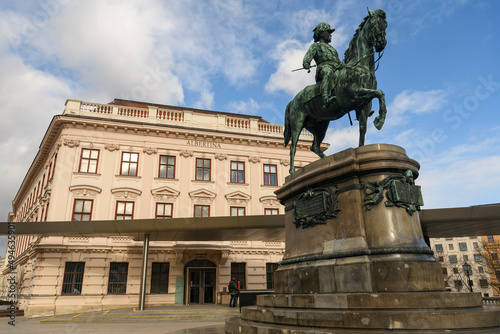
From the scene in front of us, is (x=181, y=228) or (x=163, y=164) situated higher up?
(x=163, y=164)

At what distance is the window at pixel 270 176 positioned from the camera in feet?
93.6

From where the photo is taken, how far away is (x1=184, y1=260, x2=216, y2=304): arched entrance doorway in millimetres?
24500

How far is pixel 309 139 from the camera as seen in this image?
31.0 metres

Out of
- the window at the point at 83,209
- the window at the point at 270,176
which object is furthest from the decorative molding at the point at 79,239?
the window at the point at 270,176

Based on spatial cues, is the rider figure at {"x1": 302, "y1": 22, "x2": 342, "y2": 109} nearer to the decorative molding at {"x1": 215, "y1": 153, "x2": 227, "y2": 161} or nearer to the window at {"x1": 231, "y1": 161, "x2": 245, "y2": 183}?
the decorative molding at {"x1": 215, "y1": 153, "x2": 227, "y2": 161}

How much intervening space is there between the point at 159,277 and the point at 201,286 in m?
2.96

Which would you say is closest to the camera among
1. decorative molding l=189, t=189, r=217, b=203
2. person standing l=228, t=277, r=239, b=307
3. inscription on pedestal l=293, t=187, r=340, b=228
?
inscription on pedestal l=293, t=187, r=340, b=228

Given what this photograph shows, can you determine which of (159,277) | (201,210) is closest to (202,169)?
(201,210)

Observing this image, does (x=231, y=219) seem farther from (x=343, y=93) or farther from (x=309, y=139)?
→ (x=309, y=139)

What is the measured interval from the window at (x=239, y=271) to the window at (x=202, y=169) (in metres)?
6.71

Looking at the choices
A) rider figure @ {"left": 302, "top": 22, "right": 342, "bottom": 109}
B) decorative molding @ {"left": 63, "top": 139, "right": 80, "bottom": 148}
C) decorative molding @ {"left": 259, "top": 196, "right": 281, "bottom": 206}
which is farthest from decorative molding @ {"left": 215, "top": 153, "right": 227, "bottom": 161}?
rider figure @ {"left": 302, "top": 22, "right": 342, "bottom": 109}

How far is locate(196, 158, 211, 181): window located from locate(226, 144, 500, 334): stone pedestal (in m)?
20.8

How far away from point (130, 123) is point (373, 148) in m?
23.0

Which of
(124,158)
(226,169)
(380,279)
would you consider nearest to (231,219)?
(226,169)
